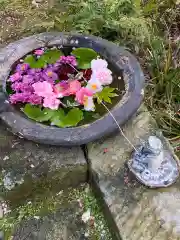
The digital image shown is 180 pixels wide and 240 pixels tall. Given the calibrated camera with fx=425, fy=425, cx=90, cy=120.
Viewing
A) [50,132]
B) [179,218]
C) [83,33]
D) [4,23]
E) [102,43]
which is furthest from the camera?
[4,23]

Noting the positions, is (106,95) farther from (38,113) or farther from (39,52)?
(39,52)

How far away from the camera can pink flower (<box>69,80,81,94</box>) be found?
259 centimetres

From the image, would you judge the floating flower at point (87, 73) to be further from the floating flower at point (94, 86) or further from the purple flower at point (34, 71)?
the purple flower at point (34, 71)

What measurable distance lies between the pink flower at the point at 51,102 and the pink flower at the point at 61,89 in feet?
0.15

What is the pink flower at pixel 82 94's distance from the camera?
2541mm

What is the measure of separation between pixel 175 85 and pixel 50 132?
107cm

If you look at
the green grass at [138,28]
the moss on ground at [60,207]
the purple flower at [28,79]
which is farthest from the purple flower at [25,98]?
the green grass at [138,28]

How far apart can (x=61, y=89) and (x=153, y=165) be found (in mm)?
732

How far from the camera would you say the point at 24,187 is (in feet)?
8.07

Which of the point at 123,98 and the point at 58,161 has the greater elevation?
the point at 123,98

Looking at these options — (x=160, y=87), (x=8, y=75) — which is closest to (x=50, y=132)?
(x=8, y=75)

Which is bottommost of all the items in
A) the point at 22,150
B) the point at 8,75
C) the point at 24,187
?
the point at 24,187

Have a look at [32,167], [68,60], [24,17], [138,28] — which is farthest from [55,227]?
[24,17]

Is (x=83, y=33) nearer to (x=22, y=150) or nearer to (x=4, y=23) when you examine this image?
(x=4, y=23)
